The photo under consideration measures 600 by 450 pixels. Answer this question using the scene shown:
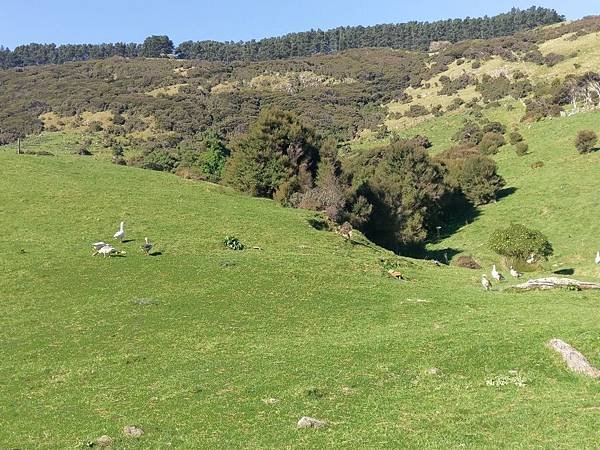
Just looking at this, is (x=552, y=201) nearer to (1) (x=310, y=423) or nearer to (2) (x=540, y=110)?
(2) (x=540, y=110)

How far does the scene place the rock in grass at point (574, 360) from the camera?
20125 mm

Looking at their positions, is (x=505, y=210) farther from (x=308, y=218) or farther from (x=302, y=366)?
(x=302, y=366)

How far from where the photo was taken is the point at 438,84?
180 meters

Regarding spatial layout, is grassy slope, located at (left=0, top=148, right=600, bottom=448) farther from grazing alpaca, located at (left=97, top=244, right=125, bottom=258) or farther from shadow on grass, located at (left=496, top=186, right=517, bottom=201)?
shadow on grass, located at (left=496, top=186, right=517, bottom=201)

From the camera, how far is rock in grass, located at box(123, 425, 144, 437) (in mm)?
16422

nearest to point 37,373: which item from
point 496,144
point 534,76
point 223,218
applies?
point 223,218

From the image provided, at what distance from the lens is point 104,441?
632 inches

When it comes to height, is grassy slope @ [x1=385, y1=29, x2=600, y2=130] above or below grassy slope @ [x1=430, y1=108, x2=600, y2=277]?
above

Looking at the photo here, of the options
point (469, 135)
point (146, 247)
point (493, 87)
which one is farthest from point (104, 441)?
point (493, 87)

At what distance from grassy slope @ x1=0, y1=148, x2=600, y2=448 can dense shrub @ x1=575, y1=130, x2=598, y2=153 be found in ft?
197

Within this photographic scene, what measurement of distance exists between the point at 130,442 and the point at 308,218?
3442 cm

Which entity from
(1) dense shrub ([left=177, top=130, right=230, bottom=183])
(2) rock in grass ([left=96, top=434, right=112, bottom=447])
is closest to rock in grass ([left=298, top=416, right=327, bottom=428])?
(2) rock in grass ([left=96, top=434, right=112, bottom=447])

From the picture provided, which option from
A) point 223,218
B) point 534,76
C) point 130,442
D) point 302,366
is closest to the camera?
point 130,442

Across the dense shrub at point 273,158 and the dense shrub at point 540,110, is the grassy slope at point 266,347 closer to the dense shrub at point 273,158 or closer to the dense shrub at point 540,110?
the dense shrub at point 273,158
